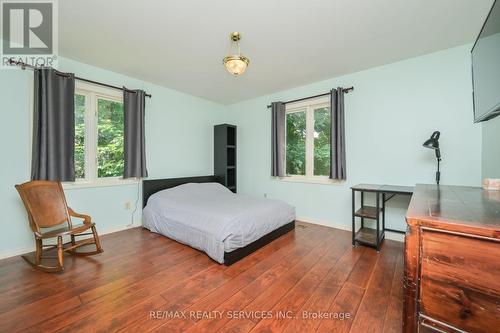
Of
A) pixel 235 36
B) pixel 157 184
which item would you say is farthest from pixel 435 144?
pixel 157 184

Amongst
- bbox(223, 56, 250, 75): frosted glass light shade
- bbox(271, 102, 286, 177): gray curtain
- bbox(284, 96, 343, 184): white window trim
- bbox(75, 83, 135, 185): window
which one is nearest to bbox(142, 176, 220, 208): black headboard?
bbox(75, 83, 135, 185): window

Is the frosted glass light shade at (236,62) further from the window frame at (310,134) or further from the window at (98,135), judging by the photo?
the window at (98,135)

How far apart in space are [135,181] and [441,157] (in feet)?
14.5

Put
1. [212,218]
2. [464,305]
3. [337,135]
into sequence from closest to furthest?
[464,305], [212,218], [337,135]

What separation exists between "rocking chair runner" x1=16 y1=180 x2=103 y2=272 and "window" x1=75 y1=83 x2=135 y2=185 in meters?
0.54

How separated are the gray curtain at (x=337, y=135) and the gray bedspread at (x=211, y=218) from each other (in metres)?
0.97

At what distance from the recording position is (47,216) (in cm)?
233

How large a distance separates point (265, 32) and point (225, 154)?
2.73 m

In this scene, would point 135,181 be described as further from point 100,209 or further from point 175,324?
point 175,324

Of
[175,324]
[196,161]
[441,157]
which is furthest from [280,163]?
[175,324]

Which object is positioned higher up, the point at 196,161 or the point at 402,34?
the point at 402,34

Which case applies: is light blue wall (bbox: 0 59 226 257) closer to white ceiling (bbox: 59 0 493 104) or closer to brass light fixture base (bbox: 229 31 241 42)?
white ceiling (bbox: 59 0 493 104)

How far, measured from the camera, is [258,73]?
10.6 feet

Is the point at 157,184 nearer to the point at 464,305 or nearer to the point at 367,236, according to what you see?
the point at 367,236
